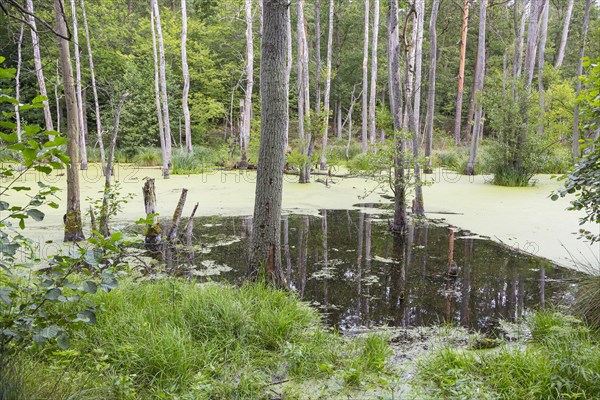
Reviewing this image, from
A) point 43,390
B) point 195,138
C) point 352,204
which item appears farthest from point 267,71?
point 195,138

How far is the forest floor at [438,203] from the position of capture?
16.3ft

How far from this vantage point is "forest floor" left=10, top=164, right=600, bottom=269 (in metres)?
4.98

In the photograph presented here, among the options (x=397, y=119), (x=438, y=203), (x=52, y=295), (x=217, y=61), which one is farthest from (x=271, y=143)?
(x=217, y=61)

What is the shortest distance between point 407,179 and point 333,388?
4100 mm

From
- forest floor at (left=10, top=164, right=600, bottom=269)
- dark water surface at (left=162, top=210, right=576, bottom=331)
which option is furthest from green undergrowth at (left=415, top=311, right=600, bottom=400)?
forest floor at (left=10, top=164, right=600, bottom=269)

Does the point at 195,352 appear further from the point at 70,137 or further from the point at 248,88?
the point at 248,88

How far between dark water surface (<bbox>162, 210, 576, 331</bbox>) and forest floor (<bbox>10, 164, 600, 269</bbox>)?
445 mm

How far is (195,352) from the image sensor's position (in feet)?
7.19

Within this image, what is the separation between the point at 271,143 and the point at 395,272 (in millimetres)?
2093

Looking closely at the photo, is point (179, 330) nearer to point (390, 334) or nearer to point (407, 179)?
point (390, 334)

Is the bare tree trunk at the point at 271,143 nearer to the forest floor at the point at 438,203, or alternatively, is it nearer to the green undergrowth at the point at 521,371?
the green undergrowth at the point at 521,371

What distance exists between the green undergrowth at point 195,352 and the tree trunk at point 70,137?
2.01m

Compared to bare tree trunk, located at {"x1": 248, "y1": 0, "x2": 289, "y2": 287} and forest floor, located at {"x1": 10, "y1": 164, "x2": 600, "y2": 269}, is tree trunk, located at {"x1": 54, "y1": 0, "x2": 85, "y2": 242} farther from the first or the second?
bare tree trunk, located at {"x1": 248, "y1": 0, "x2": 289, "y2": 287}

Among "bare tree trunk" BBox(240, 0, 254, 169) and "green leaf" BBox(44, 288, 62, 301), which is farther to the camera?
"bare tree trunk" BBox(240, 0, 254, 169)
